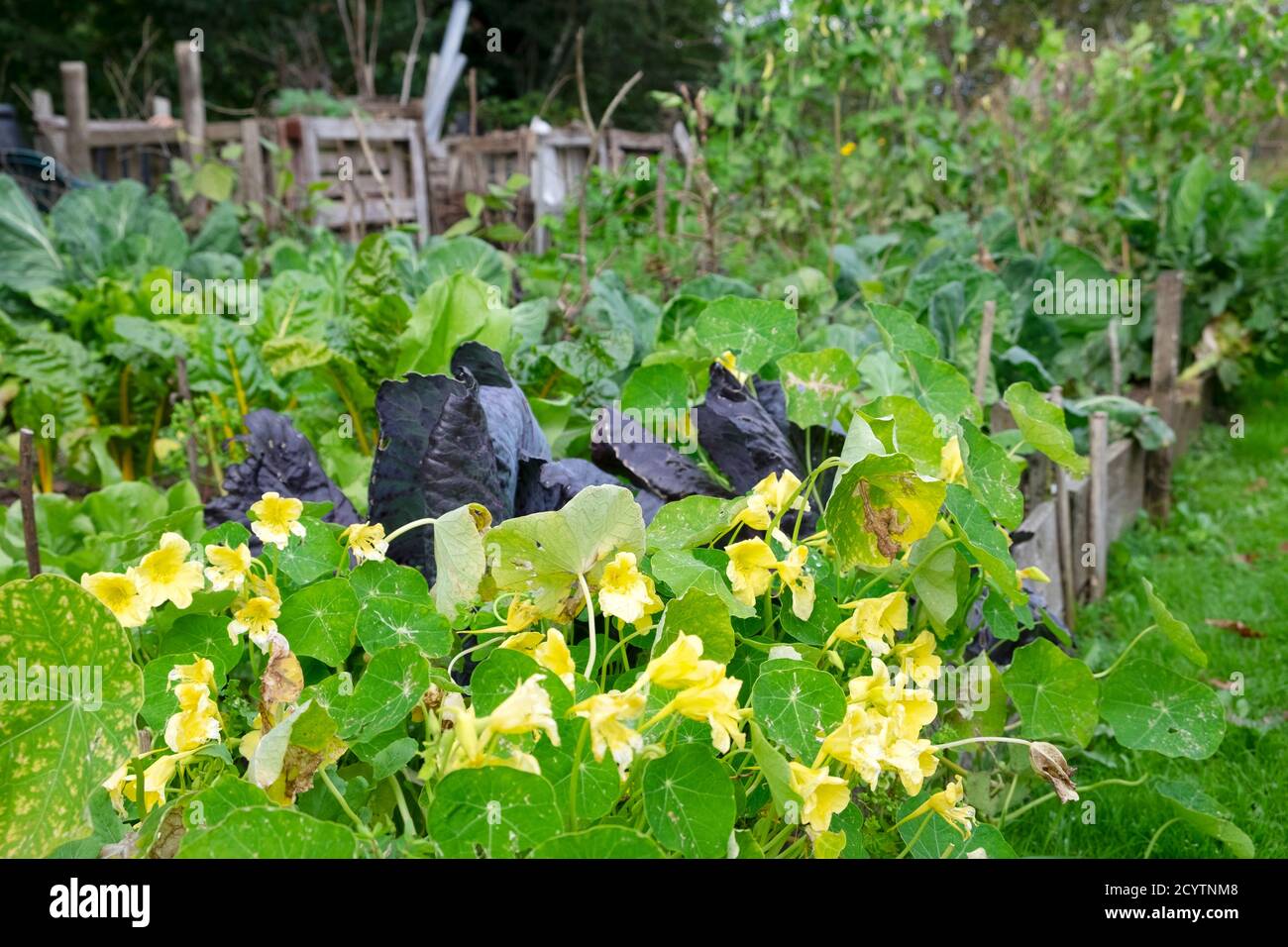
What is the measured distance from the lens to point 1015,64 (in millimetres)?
5039

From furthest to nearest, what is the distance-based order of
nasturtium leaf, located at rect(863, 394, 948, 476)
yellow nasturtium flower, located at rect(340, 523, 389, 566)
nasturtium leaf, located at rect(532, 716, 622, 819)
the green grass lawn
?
the green grass lawn → nasturtium leaf, located at rect(863, 394, 948, 476) → yellow nasturtium flower, located at rect(340, 523, 389, 566) → nasturtium leaf, located at rect(532, 716, 622, 819)

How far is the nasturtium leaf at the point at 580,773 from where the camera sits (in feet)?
2.76

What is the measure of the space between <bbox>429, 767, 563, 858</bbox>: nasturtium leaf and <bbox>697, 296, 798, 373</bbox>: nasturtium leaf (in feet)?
3.24

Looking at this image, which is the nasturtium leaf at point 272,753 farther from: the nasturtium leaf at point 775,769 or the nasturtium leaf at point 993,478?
the nasturtium leaf at point 993,478

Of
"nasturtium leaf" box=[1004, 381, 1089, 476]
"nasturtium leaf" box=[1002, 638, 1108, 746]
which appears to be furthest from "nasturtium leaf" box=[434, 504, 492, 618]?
"nasturtium leaf" box=[1004, 381, 1089, 476]

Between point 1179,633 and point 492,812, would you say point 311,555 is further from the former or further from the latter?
point 1179,633

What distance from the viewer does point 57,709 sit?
91cm

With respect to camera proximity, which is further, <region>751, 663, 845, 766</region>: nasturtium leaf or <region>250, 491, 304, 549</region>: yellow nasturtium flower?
<region>250, 491, 304, 549</region>: yellow nasturtium flower

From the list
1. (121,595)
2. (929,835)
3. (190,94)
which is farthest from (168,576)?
(190,94)

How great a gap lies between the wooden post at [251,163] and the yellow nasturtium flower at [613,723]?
17.8 feet

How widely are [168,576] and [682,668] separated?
0.55m

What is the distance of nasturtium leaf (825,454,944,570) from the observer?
109cm

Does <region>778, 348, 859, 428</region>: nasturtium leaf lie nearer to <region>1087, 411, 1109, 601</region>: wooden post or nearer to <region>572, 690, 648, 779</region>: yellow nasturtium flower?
<region>572, 690, 648, 779</region>: yellow nasturtium flower
